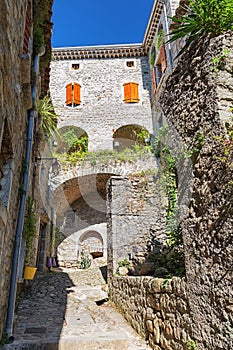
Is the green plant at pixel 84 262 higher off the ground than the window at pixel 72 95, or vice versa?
the window at pixel 72 95

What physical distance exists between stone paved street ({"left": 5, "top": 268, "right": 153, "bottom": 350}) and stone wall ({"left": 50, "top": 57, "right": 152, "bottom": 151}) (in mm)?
8517

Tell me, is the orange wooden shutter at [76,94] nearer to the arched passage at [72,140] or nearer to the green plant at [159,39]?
the arched passage at [72,140]

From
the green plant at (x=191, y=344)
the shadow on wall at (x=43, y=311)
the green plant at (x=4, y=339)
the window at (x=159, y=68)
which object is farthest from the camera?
the window at (x=159, y=68)

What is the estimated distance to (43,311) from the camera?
5.62 meters

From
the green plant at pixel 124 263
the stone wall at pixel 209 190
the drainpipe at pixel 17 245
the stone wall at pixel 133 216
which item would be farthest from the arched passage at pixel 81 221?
the stone wall at pixel 209 190

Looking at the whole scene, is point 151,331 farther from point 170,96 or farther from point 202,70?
point 202,70

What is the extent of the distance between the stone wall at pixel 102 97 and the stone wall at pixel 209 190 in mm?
12114

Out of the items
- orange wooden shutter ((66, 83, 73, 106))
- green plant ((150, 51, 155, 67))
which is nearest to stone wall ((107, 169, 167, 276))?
green plant ((150, 51, 155, 67))

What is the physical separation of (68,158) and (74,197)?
7.60ft

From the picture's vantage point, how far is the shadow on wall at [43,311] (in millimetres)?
4080

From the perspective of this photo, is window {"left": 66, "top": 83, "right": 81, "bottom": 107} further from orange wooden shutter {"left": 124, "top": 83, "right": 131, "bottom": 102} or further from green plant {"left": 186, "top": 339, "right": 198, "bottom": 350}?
green plant {"left": 186, "top": 339, "right": 198, "bottom": 350}

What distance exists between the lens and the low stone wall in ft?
9.09

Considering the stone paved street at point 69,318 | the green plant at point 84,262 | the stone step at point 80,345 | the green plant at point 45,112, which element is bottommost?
the stone step at point 80,345

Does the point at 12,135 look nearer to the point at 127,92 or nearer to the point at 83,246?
the point at 83,246
